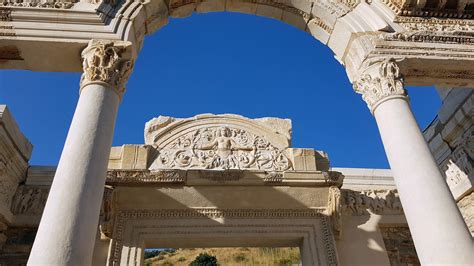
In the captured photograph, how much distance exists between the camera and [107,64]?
4176 millimetres

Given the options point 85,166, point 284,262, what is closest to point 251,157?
point 85,166

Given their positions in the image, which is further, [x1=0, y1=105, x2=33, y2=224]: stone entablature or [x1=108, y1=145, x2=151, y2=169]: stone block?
[x1=108, y1=145, x2=151, y2=169]: stone block

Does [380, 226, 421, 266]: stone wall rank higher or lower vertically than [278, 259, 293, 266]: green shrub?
lower

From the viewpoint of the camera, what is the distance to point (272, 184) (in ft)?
19.8

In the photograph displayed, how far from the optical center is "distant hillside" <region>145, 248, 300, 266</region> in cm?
2664

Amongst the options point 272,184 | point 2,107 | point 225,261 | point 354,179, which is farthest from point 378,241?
point 225,261

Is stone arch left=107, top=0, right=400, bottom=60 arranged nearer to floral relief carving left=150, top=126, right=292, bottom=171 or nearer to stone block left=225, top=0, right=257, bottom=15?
stone block left=225, top=0, right=257, bottom=15

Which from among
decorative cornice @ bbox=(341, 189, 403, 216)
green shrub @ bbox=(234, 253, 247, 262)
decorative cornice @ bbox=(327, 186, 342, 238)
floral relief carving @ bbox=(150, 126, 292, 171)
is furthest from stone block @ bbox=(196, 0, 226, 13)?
green shrub @ bbox=(234, 253, 247, 262)

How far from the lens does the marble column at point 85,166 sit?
2.84 meters

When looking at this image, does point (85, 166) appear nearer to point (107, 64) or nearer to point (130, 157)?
point (107, 64)

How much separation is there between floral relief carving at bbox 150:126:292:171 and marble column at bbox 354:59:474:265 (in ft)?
8.14

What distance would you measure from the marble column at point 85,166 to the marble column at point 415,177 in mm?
3038

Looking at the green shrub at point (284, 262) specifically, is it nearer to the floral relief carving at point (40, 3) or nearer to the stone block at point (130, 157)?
the stone block at point (130, 157)

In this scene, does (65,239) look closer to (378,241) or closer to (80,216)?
(80,216)
